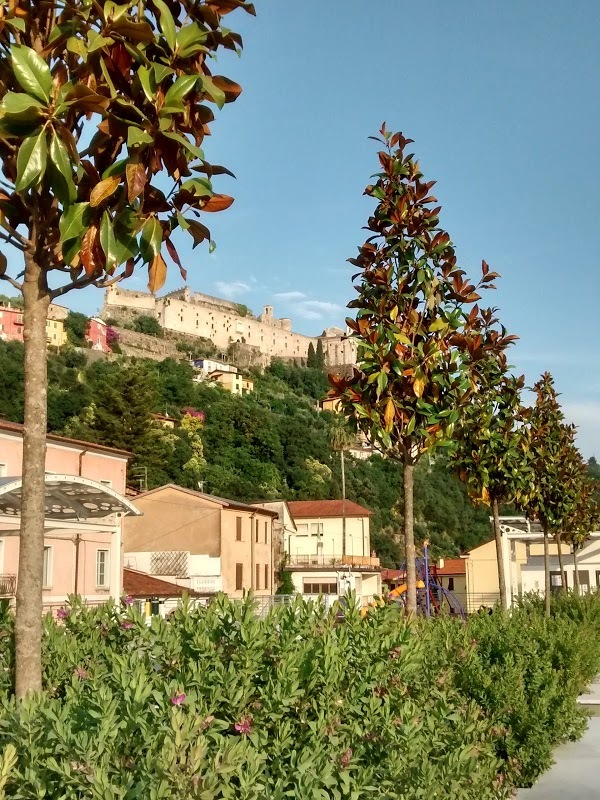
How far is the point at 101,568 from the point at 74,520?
12.6 metres

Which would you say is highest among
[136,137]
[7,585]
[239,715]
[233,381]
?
[233,381]

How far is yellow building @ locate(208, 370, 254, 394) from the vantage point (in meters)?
132

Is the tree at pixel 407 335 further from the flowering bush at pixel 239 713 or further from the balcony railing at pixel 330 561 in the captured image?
the balcony railing at pixel 330 561

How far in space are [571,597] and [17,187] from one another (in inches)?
774

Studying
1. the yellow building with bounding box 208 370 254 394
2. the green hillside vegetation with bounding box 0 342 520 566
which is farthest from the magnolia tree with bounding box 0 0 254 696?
the yellow building with bounding box 208 370 254 394

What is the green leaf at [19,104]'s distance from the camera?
11.9 feet

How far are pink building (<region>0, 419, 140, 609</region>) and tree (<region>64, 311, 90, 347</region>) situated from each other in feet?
287

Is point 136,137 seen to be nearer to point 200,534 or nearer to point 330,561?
point 200,534

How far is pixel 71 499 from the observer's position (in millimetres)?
16578

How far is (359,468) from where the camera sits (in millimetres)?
102000

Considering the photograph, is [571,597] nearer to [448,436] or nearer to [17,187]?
[448,436]

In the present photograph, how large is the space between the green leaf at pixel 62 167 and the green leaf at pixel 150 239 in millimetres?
392

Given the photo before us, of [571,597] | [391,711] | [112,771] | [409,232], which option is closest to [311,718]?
[391,711]

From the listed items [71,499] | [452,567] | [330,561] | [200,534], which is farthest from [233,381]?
[71,499]
